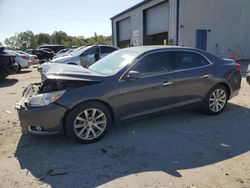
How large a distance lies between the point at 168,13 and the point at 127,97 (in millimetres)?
19903

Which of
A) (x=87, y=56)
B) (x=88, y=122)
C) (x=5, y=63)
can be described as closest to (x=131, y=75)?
(x=88, y=122)

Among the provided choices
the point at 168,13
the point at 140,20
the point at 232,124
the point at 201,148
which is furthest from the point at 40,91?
the point at 140,20

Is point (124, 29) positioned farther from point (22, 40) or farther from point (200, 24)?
point (22, 40)

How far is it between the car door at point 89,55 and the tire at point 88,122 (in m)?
7.84

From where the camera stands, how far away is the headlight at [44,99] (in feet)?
13.0

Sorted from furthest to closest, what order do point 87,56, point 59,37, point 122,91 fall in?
1. point 59,37
2. point 87,56
3. point 122,91

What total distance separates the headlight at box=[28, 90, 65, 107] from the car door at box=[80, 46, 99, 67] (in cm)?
786

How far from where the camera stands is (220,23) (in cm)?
1888

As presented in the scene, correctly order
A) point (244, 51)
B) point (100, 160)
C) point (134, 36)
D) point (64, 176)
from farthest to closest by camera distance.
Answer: point (134, 36) < point (244, 51) < point (100, 160) < point (64, 176)

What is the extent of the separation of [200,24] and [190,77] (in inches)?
664

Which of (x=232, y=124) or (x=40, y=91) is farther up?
(x=40, y=91)

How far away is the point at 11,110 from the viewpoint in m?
6.55

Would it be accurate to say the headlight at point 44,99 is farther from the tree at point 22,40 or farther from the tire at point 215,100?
the tree at point 22,40

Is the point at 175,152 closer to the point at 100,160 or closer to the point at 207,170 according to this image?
the point at 207,170
